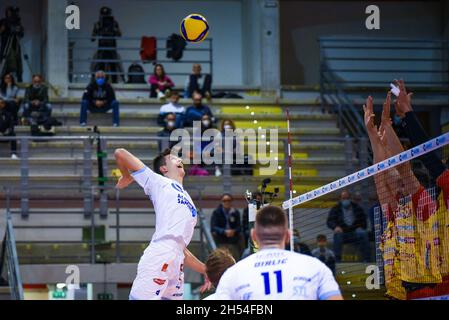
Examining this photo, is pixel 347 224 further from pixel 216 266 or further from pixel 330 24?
pixel 330 24

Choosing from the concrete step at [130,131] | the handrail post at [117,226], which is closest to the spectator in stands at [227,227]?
the handrail post at [117,226]

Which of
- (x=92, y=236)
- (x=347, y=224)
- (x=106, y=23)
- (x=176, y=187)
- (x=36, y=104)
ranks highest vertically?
(x=106, y=23)

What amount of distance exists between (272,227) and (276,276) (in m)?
0.34

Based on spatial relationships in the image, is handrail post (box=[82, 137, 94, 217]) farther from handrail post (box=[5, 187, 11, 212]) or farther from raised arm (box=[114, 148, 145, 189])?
raised arm (box=[114, 148, 145, 189])

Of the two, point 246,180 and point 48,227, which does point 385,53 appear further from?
point 48,227

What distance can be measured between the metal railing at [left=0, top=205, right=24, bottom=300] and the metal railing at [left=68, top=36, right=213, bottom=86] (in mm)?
6361

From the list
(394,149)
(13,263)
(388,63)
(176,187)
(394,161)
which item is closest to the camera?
(394,161)

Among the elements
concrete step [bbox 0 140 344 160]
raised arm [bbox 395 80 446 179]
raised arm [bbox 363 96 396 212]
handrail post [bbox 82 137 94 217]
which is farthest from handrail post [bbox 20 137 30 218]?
raised arm [bbox 395 80 446 179]

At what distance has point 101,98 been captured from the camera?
20953mm

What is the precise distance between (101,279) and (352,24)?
11924 millimetres

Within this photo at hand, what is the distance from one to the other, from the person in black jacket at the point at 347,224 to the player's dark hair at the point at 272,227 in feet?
33.7

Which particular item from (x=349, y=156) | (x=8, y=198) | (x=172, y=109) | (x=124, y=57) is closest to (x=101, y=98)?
(x=172, y=109)

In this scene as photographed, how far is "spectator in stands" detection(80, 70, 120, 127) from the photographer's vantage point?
20844 millimetres

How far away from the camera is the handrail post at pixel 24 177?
17984 millimetres
